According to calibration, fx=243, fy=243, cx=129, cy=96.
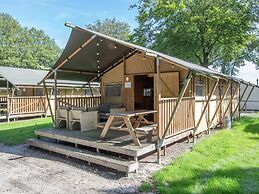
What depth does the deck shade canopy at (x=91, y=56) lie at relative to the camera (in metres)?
7.20

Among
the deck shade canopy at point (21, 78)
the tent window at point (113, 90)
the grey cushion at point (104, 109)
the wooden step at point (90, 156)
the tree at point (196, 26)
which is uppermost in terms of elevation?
the tree at point (196, 26)

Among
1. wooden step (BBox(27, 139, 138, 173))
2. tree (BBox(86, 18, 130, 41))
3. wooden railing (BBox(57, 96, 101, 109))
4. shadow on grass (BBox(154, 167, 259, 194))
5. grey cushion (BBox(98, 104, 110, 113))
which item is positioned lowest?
shadow on grass (BBox(154, 167, 259, 194))

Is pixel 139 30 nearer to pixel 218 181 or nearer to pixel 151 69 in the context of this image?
pixel 151 69

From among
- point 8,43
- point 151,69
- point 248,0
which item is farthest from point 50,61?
point 151,69

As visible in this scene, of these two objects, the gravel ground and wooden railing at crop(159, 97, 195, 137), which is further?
wooden railing at crop(159, 97, 195, 137)

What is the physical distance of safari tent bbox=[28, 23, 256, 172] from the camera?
20.2 feet

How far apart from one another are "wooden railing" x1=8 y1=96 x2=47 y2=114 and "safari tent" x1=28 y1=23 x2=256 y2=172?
21.0 ft

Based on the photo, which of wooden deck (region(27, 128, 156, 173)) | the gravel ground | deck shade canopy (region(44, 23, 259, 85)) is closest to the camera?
the gravel ground

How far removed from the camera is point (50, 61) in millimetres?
41500

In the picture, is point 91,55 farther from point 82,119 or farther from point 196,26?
point 196,26

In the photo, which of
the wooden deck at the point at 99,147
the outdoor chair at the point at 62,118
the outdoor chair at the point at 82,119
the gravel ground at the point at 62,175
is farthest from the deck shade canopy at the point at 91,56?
the gravel ground at the point at 62,175

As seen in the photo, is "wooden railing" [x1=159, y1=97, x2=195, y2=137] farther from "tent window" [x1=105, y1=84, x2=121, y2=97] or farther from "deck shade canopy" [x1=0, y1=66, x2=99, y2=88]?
"deck shade canopy" [x1=0, y1=66, x2=99, y2=88]

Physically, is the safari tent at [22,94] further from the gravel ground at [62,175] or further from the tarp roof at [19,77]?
the gravel ground at [62,175]

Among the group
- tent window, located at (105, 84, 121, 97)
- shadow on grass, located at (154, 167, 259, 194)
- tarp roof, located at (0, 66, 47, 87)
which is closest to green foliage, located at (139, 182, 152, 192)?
shadow on grass, located at (154, 167, 259, 194)
